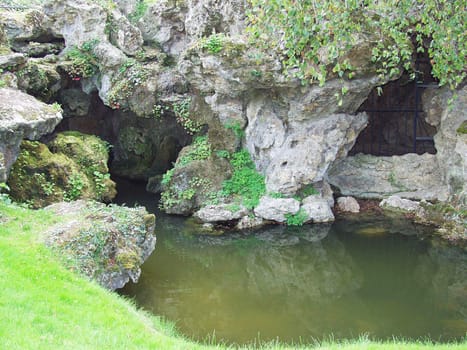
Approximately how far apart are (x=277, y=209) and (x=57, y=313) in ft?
29.9

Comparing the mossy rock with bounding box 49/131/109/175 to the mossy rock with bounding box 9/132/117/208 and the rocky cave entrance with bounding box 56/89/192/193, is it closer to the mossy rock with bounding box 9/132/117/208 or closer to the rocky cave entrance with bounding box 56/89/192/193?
the mossy rock with bounding box 9/132/117/208

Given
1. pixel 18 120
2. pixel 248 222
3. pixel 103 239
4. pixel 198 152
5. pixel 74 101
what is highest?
pixel 74 101

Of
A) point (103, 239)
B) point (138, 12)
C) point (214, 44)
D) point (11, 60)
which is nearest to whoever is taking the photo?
point (103, 239)

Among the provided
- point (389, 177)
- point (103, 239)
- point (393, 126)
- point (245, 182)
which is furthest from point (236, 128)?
point (393, 126)

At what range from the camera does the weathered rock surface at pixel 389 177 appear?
1566 cm

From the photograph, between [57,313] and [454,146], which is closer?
[57,313]

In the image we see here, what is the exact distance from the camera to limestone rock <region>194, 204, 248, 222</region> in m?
13.9

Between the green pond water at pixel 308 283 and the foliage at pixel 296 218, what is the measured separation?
0.93 ft

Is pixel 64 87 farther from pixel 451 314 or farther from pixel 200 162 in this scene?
pixel 451 314

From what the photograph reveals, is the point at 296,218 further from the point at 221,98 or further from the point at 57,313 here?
the point at 57,313

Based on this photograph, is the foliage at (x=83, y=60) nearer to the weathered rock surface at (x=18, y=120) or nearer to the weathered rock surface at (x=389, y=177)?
the weathered rock surface at (x=18, y=120)

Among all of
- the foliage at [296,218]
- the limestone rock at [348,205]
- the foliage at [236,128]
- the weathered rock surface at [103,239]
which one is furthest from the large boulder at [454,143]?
the weathered rock surface at [103,239]

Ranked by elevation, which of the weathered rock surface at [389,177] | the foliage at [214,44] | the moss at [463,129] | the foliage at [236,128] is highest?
the foliage at [214,44]

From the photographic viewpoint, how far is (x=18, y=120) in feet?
32.7
